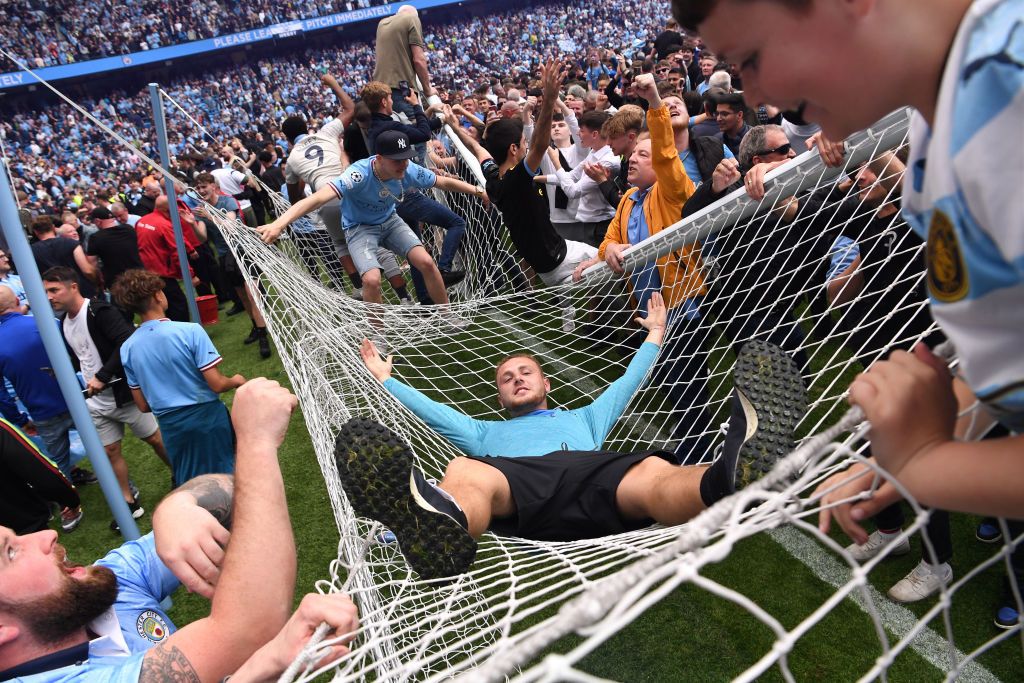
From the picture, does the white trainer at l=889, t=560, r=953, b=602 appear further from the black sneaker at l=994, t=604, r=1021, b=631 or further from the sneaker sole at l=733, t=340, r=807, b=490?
the sneaker sole at l=733, t=340, r=807, b=490

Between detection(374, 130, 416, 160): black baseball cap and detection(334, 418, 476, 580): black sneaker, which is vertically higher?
detection(374, 130, 416, 160): black baseball cap

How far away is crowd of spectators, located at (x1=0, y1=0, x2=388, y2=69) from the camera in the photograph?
78.7 ft

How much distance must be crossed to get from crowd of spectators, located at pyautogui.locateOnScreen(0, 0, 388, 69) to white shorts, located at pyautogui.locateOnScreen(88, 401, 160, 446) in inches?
1011

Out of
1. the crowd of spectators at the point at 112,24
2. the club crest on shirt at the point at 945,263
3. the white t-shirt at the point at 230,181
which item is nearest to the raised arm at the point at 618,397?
the club crest on shirt at the point at 945,263

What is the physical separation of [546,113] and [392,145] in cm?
109

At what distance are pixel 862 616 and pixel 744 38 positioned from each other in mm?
2297

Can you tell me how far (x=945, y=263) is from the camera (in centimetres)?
72

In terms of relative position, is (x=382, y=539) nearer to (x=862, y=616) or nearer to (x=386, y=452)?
(x=386, y=452)

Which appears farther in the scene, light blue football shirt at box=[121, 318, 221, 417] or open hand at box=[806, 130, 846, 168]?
light blue football shirt at box=[121, 318, 221, 417]

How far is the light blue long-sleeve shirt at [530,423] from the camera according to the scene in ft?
8.54

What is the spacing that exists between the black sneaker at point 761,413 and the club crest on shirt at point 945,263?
0.79m

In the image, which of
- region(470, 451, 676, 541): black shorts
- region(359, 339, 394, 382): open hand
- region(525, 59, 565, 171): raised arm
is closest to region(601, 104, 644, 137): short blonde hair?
region(525, 59, 565, 171): raised arm

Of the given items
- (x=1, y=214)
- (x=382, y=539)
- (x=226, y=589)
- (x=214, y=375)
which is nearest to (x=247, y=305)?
(x=214, y=375)

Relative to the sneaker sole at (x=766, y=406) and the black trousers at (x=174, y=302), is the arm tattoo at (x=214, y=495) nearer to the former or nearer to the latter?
the sneaker sole at (x=766, y=406)
